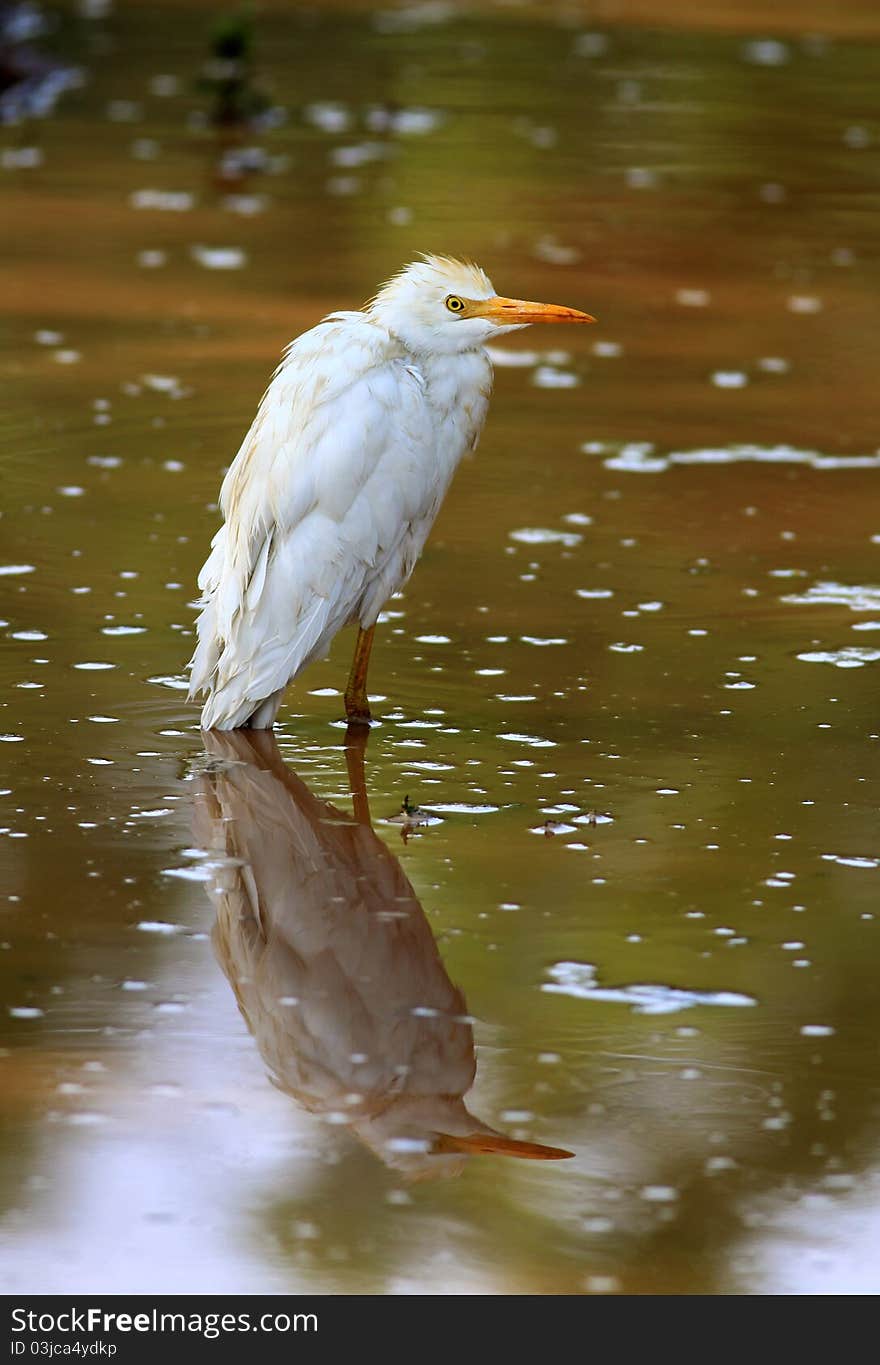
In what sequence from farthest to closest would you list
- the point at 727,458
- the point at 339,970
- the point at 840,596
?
the point at 727,458
the point at 840,596
the point at 339,970

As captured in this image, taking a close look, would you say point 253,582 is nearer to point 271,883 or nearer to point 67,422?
point 271,883

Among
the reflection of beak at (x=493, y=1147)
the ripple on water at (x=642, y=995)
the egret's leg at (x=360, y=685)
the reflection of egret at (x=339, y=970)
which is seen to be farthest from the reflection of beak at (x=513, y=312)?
the reflection of beak at (x=493, y=1147)

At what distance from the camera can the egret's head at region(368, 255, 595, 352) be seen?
18.2 ft

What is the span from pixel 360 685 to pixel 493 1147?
206 cm

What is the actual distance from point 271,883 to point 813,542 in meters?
3.23

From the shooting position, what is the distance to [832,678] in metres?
→ 6.07

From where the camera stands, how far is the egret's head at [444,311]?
5543mm

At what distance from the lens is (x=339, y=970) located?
4.33 meters

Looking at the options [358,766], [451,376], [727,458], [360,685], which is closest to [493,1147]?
[358,766]

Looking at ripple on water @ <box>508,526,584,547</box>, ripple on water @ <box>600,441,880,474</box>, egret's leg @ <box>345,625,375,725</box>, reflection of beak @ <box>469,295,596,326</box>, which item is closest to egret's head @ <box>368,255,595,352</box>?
reflection of beak @ <box>469,295,596,326</box>

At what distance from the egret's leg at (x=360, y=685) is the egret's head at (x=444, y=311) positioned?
2.43 ft

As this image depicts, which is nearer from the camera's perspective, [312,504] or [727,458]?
[312,504]

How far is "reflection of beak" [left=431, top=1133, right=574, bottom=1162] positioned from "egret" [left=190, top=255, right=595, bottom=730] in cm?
185

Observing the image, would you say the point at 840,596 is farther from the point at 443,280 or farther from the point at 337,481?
the point at 337,481
